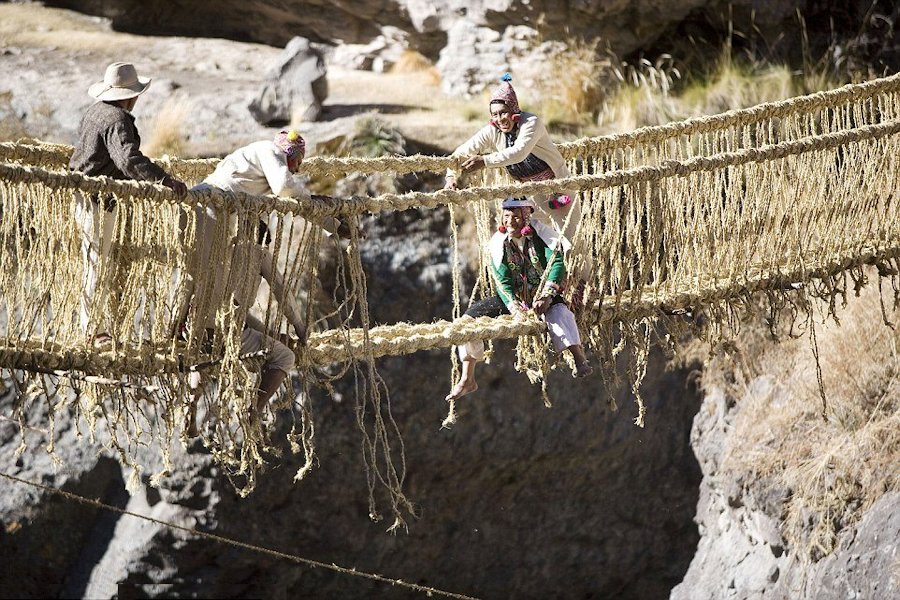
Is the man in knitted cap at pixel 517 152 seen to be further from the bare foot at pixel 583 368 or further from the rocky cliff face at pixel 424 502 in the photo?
the rocky cliff face at pixel 424 502

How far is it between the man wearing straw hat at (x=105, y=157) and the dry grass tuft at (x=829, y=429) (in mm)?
4022

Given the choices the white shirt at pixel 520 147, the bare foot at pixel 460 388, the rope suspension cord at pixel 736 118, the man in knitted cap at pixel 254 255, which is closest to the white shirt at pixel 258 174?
the man in knitted cap at pixel 254 255

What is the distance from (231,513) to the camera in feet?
24.4

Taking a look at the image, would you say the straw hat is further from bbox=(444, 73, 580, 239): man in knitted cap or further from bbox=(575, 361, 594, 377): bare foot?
bbox=(575, 361, 594, 377): bare foot

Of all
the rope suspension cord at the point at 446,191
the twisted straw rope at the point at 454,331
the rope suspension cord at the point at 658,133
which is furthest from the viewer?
the rope suspension cord at the point at 658,133

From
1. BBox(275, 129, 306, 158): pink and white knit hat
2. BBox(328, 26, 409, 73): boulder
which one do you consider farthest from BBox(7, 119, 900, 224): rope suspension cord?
BBox(328, 26, 409, 73): boulder

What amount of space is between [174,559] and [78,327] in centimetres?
382

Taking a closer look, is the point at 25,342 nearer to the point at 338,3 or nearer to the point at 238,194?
the point at 238,194

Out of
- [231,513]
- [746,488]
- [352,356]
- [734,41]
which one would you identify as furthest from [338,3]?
[352,356]

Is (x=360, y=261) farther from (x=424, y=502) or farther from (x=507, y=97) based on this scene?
(x=424, y=502)

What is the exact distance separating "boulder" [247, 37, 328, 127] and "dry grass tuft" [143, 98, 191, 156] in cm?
46

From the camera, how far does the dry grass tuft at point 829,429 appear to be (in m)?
6.45

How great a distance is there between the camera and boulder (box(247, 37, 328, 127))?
776cm

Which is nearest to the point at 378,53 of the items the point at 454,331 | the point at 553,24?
the point at 553,24
